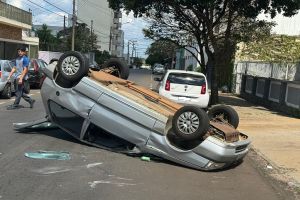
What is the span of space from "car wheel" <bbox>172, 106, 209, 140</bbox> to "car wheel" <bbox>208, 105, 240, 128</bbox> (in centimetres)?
209

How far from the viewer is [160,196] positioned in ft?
23.4

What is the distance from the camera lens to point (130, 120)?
9.38 m

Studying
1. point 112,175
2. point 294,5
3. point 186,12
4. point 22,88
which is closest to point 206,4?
point 294,5

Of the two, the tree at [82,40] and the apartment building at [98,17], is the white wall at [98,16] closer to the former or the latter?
the apartment building at [98,17]

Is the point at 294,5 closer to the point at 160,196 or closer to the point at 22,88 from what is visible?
the point at 22,88

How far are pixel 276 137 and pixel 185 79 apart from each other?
5.39 meters

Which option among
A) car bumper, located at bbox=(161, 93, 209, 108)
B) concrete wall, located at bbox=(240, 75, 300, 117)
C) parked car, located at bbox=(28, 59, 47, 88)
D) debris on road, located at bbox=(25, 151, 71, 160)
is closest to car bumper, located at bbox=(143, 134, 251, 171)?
debris on road, located at bbox=(25, 151, 71, 160)

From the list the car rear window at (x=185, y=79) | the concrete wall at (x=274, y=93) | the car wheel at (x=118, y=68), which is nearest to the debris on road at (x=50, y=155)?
the car wheel at (x=118, y=68)

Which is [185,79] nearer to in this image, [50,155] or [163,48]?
[50,155]

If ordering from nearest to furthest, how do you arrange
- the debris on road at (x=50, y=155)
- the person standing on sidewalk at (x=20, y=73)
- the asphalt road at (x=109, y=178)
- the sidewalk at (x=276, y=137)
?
the asphalt road at (x=109, y=178) < the debris on road at (x=50, y=155) < the sidewalk at (x=276, y=137) < the person standing on sidewalk at (x=20, y=73)

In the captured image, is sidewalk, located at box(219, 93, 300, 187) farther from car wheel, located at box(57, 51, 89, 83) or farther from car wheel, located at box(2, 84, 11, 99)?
car wheel, located at box(2, 84, 11, 99)

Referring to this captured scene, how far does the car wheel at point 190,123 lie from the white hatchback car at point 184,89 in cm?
935

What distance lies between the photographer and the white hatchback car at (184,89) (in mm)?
18406

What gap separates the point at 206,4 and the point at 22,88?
33.7 feet
